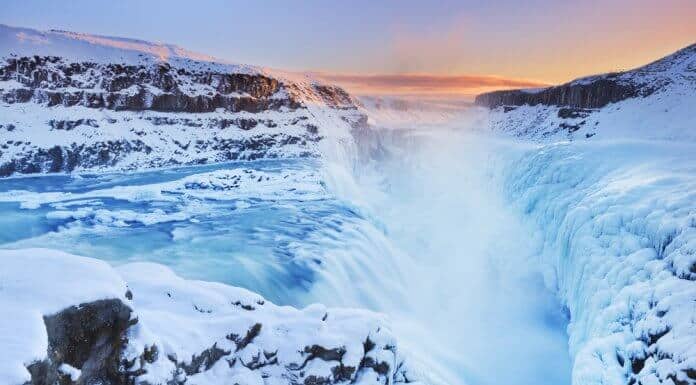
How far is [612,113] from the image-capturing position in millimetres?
49625

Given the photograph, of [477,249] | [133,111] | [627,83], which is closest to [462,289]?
[477,249]

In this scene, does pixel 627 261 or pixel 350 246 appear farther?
pixel 350 246

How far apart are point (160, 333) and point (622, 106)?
189 ft

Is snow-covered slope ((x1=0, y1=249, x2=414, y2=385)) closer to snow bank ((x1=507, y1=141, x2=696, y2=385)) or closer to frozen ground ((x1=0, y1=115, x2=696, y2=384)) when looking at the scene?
frozen ground ((x1=0, y1=115, x2=696, y2=384))

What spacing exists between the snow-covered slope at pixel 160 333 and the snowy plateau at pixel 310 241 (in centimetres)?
4

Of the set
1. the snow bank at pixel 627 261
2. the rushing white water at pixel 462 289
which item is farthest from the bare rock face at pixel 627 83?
the snow bank at pixel 627 261

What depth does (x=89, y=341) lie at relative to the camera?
5875 millimetres

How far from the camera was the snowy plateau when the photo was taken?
7384 millimetres

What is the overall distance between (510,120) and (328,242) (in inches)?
2643

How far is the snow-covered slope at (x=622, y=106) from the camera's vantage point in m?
38.4

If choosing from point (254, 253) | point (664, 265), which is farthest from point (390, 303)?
point (664, 265)

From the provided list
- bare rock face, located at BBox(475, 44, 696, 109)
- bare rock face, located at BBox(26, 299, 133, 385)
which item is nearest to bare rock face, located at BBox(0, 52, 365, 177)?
bare rock face, located at BBox(475, 44, 696, 109)

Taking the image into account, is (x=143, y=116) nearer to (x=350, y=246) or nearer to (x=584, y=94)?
(x=350, y=246)

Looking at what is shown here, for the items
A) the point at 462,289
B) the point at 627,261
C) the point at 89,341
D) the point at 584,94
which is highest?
the point at 584,94
